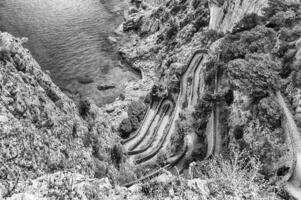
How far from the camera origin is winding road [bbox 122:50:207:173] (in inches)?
2057

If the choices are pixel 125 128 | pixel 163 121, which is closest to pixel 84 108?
pixel 125 128

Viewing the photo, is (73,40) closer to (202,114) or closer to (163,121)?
(163,121)

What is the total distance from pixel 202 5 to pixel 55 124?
66.3 m

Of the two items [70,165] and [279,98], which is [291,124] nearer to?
[279,98]

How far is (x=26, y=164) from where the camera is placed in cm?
1794

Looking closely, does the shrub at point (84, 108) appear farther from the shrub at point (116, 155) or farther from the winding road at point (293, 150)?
the winding road at point (293, 150)

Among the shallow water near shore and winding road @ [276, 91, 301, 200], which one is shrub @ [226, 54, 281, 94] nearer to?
winding road @ [276, 91, 301, 200]

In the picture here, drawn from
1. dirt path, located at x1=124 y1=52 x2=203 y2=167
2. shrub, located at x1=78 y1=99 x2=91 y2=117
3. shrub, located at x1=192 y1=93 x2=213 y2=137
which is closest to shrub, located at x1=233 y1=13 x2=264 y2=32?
dirt path, located at x1=124 y1=52 x2=203 y2=167

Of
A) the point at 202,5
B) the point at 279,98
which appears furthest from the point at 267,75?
the point at 202,5

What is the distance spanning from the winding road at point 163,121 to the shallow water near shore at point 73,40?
17.2 metres

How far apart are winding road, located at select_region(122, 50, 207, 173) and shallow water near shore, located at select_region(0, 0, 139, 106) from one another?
56.4 ft

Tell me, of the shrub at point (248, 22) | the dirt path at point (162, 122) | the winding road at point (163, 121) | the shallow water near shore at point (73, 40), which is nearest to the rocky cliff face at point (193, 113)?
the shrub at point (248, 22)

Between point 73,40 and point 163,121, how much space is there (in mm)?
44884

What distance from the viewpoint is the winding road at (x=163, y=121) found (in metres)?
52.2
